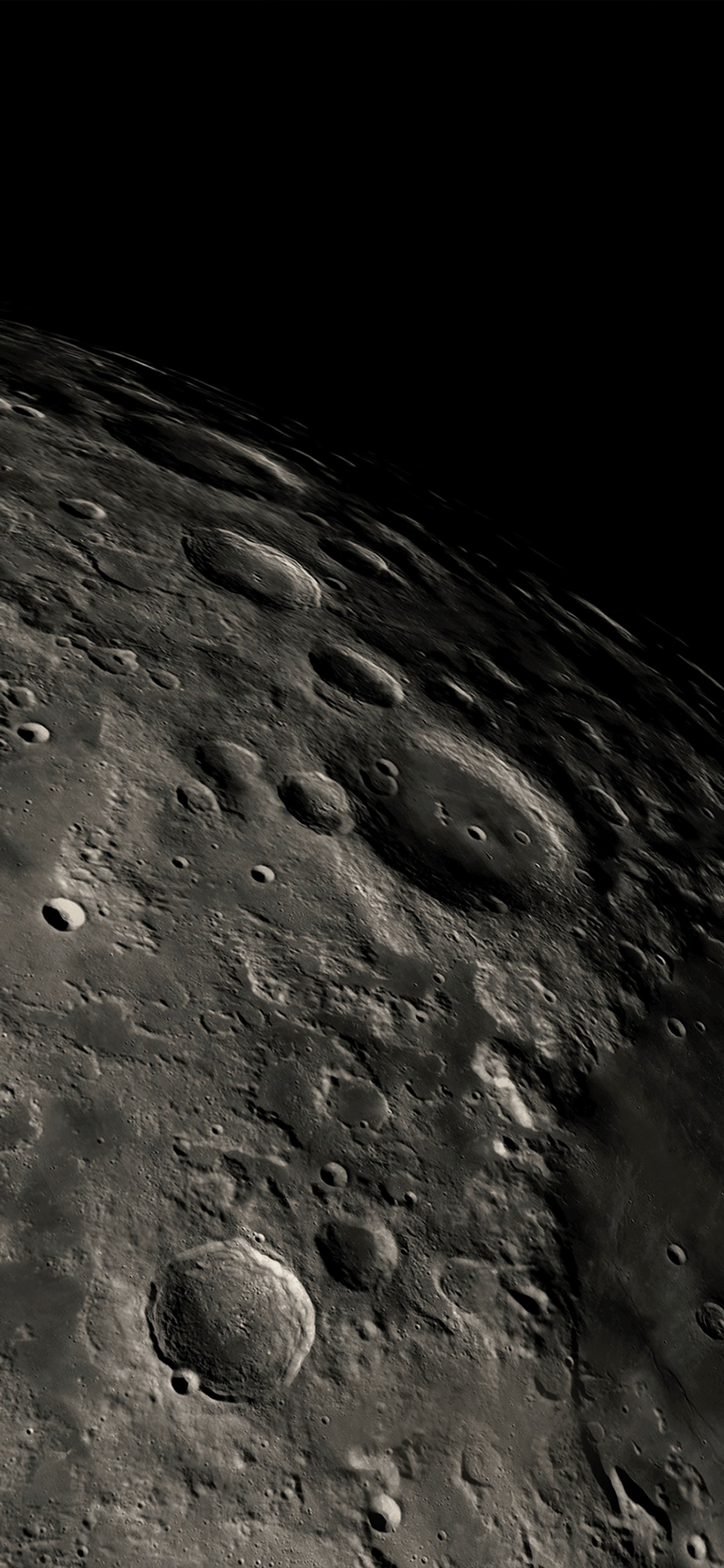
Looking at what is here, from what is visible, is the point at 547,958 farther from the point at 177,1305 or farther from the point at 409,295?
the point at 409,295

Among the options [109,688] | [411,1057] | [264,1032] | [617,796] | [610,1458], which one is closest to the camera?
[610,1458]

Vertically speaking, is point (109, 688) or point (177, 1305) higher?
point (109, 688)

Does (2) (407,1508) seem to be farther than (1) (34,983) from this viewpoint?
No

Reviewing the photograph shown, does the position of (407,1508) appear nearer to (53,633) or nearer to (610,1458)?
(610,1458)

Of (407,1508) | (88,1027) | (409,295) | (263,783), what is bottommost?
(407,1508)

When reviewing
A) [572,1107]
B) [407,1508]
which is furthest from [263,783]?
[407,1508]

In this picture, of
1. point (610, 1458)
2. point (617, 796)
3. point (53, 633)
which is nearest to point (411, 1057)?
point (610, 1458)

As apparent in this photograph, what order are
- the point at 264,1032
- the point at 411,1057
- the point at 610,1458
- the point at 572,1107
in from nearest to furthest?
the point at 610,1458 < the point at 264,1032 < the point at 411,1057 < the point at 572,1107
